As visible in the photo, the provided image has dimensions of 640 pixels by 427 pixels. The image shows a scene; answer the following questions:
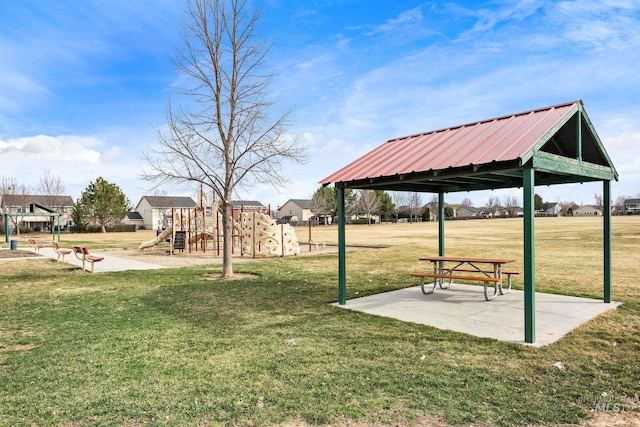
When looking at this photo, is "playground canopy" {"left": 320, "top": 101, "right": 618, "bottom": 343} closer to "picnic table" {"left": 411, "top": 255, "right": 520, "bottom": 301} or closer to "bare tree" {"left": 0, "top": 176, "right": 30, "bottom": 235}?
"picnic table" {"left": 411, "top": 255, "right": 520, "bottom": 301}

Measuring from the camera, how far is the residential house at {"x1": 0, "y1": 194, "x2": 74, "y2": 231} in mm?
56875

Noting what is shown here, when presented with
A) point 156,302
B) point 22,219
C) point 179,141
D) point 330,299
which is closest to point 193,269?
point 179,141

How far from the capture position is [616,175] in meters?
8.67

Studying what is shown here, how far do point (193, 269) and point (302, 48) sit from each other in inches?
339

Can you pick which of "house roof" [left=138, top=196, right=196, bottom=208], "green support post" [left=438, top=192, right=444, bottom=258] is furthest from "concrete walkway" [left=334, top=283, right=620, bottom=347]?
"house roof" [left=138, top=196, right=196, bottom=208]

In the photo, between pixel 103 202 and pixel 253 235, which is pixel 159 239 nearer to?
pixel 253 235

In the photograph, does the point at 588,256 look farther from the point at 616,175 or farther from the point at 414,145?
the point at 414,145

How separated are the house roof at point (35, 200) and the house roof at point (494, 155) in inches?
2085

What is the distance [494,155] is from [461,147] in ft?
3.98

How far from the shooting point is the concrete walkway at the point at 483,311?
671cm

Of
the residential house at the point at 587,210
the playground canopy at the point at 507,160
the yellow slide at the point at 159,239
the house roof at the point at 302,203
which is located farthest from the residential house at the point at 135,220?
the residential house at the point at 587,210

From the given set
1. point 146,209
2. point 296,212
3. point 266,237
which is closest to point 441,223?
point 266,237

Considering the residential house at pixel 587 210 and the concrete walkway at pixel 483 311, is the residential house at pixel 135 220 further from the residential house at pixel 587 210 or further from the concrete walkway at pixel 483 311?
the residential house at pixel 587 210

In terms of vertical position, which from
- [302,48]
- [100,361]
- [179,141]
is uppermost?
[302,48]
